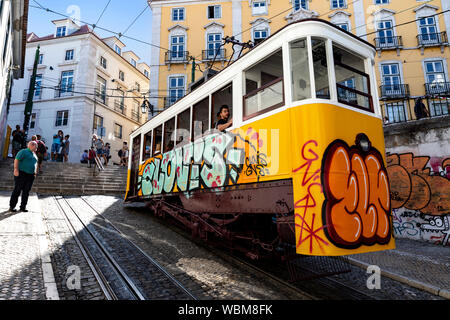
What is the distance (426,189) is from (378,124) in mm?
4754

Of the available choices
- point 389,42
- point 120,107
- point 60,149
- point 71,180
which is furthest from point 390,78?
point 120,107

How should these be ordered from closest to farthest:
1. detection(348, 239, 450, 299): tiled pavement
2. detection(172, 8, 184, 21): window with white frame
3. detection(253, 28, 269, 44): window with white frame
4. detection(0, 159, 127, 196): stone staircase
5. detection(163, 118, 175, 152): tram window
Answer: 1. detection(348, 239, 450, 299): tiled pavement
2. detection(163, 118, 175, 152): tram window
3. detection(0, 159, 127, 196): stone staircase
4. detection(253, 28, 269, 44): window with white frame
5. detection(172, 8, 184, 21): window with white frame

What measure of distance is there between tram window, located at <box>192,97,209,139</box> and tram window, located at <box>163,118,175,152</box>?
1.01 metres

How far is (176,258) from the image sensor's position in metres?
4.52

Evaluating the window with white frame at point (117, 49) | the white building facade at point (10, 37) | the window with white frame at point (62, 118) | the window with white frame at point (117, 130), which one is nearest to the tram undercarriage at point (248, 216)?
the white building facade at point (10, 37)

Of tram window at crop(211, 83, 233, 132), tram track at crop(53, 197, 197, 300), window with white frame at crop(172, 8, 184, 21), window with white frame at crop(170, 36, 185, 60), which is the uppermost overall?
window with white frame at crop(172, 8, 184, 21)

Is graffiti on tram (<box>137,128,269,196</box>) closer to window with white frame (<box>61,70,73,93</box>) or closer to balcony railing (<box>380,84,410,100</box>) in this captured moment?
balcony railing (<box>380,84,410,100</box>)

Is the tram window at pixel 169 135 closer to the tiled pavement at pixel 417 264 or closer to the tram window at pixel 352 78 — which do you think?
the tram window at pixel 352 78

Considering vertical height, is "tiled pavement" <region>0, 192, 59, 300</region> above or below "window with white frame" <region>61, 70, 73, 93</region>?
below

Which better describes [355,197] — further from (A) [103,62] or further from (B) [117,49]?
(B) [117,49]

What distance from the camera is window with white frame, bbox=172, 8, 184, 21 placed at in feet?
72.0

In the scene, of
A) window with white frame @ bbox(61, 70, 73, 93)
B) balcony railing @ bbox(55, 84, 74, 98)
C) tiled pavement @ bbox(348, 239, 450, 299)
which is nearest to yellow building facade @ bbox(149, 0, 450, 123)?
balcony railing @ bbox(55, 84, 74, 98)
